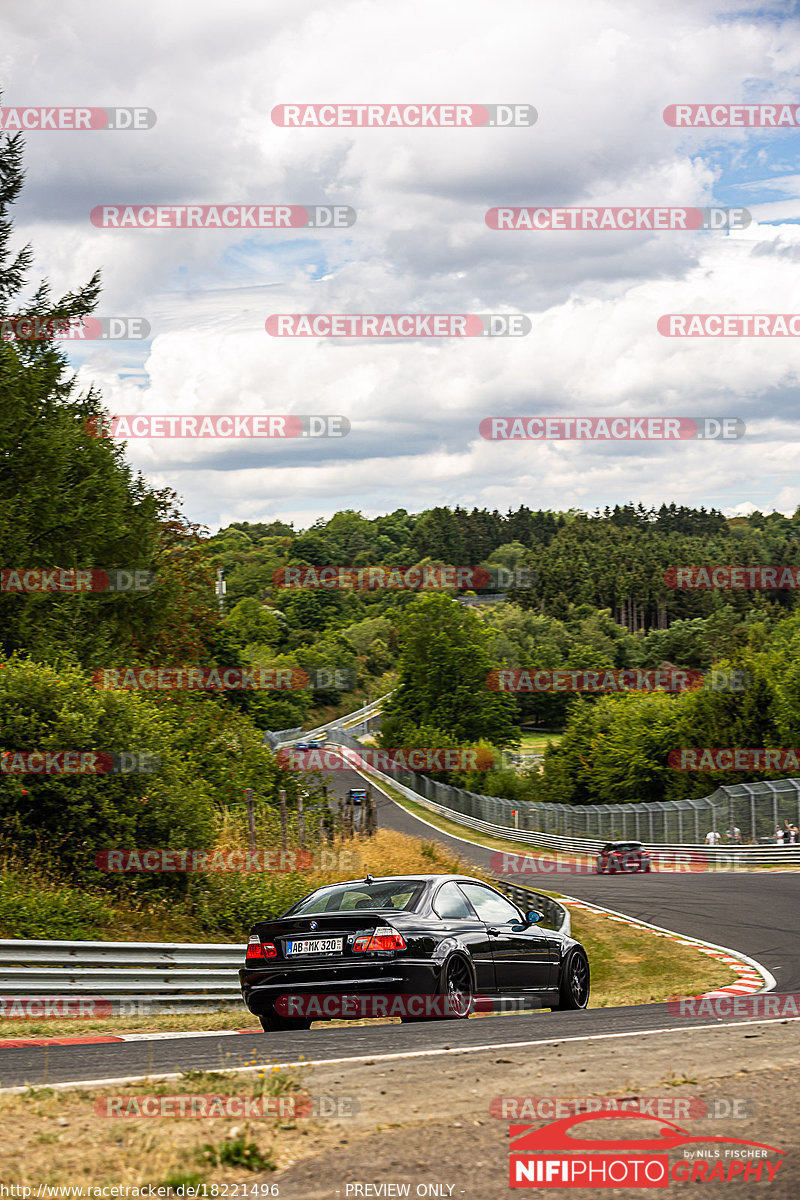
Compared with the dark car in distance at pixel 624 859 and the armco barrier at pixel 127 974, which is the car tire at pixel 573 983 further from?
the dark car in distance at pixel 624 859

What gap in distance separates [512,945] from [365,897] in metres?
1.53

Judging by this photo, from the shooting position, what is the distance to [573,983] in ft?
38.1

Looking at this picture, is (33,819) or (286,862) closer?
(33,819)

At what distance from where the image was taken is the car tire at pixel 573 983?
449 inches

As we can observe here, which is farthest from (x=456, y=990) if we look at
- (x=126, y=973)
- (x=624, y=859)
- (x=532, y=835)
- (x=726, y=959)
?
(x=532, y=835)

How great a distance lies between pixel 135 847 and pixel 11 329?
14.7m

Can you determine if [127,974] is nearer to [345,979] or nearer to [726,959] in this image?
[345,979]

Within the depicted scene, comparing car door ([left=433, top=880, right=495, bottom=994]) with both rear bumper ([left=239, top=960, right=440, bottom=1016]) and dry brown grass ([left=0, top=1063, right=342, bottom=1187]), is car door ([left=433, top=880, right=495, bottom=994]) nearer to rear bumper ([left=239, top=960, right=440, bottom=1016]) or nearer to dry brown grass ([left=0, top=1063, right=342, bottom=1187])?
rear bumper ([left=239, top=960, right=440, bottom=1016])

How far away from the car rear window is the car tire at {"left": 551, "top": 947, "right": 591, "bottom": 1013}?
214cm

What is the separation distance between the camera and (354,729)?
405 feet

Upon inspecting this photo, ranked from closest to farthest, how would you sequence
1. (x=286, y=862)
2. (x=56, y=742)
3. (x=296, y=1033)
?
(x=296, y=1033)
(x=56, y=742)
(x=286, y=862)

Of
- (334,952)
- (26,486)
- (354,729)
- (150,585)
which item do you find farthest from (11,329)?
(354,729)

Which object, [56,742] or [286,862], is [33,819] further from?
[286,862]

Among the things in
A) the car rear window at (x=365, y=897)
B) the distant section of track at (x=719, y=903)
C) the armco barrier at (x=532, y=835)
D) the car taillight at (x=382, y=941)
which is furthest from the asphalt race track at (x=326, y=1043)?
the armco barrier at (x=532, y=835)
